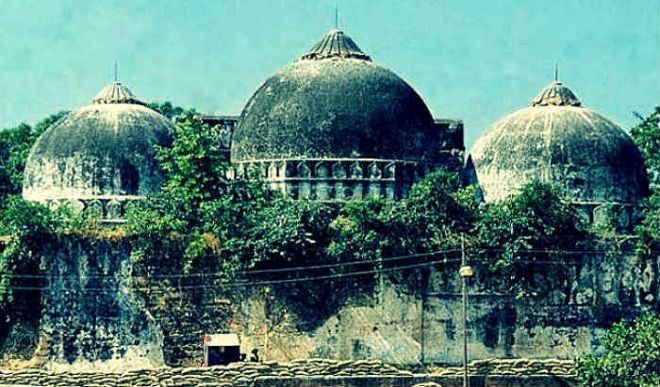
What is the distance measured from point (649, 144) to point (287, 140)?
39.0 feet

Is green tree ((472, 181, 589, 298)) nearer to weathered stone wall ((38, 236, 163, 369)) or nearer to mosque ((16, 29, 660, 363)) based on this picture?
mosque ((16, 29, 660, 363))

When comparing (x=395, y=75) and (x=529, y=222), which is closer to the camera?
(x=529, y=222)

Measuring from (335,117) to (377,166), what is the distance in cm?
151

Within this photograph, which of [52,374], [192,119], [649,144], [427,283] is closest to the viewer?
[52,374]

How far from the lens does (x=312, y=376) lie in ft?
127

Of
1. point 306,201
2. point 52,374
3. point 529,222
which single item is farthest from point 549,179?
point 52,374

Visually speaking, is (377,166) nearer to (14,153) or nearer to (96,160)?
(96,160)

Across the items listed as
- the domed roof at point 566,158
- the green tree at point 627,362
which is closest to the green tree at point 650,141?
the domed roof at point 566,158

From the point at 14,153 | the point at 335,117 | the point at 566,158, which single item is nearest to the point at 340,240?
the point at 335,117

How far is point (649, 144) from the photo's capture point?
2000 inches

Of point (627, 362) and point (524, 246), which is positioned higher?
point (524, 246)

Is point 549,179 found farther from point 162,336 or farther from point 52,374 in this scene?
point 52,374

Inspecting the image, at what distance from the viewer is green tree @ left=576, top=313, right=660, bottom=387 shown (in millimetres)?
37812

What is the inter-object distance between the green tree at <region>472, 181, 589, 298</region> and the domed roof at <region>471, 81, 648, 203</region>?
8.74 ft
